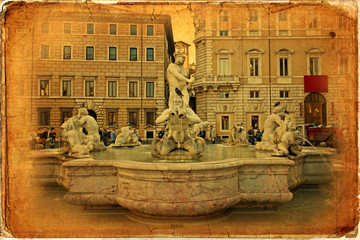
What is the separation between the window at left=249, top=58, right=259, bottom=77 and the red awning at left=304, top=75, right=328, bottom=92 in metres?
2.27

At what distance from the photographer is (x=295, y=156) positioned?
457 centimetres

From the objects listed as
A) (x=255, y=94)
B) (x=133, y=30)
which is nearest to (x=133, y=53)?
(x=133, y=30)

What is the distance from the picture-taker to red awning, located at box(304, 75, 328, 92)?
8.72 meters

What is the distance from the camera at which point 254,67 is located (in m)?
12.1

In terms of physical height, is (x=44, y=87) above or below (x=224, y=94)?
above

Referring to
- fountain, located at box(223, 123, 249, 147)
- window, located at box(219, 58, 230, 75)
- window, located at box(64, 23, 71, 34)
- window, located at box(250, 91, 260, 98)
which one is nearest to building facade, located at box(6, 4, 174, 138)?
window, located at box(64, 23, 71, 34)

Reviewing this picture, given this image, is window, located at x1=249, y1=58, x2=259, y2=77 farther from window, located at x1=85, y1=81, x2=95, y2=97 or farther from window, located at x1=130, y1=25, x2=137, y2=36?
window, located at x1=85, y1=81, x2=95, y2=97

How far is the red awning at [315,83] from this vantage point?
8723 millimetres

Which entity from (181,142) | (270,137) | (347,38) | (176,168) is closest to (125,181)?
(176,168)

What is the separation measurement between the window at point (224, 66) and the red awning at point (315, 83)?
3.71m

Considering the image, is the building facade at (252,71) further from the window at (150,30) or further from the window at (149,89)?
the window at (149,89)

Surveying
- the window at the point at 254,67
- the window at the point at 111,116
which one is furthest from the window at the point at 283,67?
the window at the point at 111,116

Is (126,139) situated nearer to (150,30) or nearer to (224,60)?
(150,30)

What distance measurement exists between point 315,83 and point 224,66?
185 inches
